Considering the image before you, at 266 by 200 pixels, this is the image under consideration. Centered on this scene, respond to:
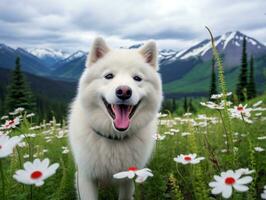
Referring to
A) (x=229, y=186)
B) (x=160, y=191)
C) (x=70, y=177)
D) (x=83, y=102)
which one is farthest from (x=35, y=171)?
(x=70, y=177)

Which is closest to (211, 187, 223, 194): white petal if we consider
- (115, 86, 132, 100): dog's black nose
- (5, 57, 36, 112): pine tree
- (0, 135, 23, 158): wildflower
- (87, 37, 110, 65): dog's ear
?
(0, 135, 23, 158): wildflower

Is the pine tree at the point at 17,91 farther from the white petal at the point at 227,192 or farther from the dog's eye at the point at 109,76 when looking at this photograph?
the white petal at the point at 227,192

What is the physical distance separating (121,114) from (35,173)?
2.28 metres

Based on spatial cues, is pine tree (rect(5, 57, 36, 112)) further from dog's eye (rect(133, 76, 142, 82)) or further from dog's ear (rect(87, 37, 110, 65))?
dog's eye (rect(133, 76, 142, 82))

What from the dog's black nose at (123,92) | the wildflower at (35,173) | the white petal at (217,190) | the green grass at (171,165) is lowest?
the green grass at (171,165)

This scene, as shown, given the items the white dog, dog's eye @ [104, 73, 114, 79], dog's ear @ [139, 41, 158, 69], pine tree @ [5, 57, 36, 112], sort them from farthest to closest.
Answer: pine tree @ [5, 57, 36, 112] < dog's ear @ [139, 41, 158, 69] < dog's eye @ [104, 73, 114, 79] < the white dog

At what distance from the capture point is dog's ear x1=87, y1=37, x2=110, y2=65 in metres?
4.67

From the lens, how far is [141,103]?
4.39 metres

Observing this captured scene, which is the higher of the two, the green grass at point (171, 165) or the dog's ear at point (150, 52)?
the dog's ear at point (150, 52)

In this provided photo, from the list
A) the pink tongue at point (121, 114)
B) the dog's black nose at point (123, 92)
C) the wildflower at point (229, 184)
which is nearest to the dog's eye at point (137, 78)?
the pink tongue at point (121, 114)

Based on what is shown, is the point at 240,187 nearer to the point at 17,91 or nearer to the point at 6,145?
the point at 6,145

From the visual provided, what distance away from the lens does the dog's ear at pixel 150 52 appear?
15.9 feet

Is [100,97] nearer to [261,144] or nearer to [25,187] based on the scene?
[25,187]

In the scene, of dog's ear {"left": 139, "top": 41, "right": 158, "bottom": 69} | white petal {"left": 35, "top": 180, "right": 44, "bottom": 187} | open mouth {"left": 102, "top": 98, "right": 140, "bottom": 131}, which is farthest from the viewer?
dog's ear {"left": 139, "top": 41, "right": 158, "bottom": 69}
